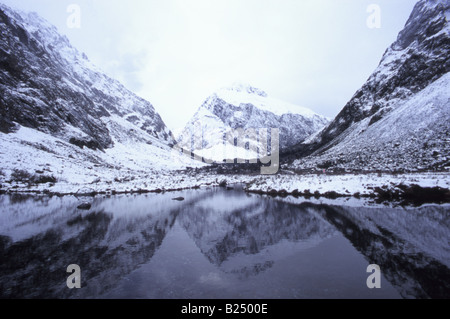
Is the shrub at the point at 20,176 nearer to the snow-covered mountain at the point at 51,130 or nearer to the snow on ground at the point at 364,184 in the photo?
the snow-covered mountain at the point at 51,130

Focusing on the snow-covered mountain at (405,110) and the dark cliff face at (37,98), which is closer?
the snow-covered mountain at (405,110)

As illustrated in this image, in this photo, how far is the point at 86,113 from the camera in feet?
371

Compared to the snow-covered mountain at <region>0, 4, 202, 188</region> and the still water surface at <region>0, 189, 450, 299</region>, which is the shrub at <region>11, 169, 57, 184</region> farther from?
the still water surface at <region>0, 189, 450, 299</region>

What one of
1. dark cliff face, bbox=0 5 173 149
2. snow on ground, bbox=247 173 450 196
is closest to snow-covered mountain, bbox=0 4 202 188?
dark cliff face, bbox=0 5 173 149

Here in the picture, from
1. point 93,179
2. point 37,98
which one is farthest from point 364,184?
point 37,98

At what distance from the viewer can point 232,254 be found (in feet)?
40.9

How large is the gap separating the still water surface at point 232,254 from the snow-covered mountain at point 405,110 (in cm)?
3711

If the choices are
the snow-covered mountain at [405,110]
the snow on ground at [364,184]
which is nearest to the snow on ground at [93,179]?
the snow on ground at [364,184]

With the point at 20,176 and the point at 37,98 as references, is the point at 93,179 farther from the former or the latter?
the point at 37,98

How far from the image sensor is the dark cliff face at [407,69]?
261 ft

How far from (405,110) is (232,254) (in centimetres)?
7712

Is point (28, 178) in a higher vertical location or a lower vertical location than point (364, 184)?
lower

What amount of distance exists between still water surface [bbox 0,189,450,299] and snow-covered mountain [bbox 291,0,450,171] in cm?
3711

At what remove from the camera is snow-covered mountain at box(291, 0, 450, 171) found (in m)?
50.9
